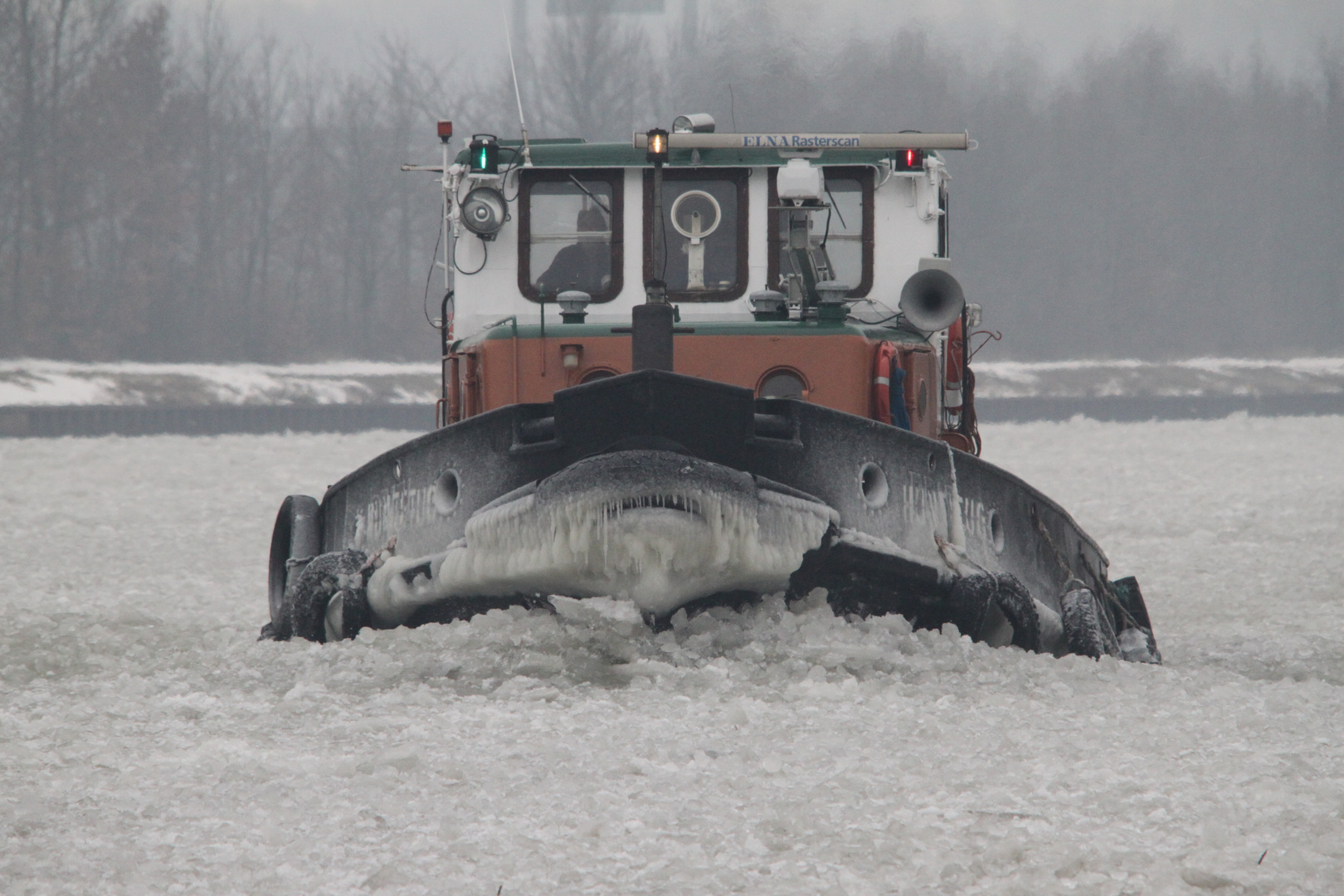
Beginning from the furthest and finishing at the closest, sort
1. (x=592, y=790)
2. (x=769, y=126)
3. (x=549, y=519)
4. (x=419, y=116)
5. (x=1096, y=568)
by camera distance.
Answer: (x=419, y=116)
(x=769, y=126)
(x=1096, y=568)
(x=549, y=519)
(x=592, y=790)

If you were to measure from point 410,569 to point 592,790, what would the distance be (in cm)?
208

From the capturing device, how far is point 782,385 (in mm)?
6879

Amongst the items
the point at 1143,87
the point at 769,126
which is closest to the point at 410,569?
the point at 769,126

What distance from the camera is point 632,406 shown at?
19.3 feet

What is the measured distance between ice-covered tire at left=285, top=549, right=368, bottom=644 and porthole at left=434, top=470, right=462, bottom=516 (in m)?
0.56

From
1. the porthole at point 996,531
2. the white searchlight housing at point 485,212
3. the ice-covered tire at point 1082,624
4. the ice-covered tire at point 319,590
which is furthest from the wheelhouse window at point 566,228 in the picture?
the ice-covered tire at point 1082,624

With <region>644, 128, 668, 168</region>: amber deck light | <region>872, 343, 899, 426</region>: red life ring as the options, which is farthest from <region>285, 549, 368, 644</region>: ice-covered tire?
<region>872, 343, 899, 426</region>: red life ring

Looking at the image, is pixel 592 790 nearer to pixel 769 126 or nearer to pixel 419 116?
pixel 769 126

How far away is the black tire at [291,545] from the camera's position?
7.77 m

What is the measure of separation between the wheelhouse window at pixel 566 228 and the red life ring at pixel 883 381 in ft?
4.75

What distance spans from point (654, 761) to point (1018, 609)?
2214 millimetres

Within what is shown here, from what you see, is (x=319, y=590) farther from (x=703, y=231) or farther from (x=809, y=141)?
(x=809, y=141)

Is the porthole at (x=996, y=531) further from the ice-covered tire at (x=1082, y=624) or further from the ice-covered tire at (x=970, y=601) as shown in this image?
the ice-covered tire at (x=1082, y=624)

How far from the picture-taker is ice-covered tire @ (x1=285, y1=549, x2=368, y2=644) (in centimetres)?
688
